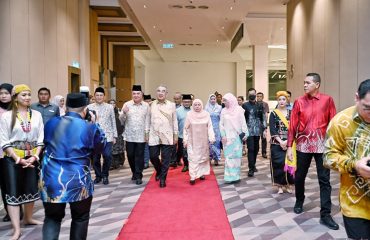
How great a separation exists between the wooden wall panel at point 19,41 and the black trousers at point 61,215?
166 inches

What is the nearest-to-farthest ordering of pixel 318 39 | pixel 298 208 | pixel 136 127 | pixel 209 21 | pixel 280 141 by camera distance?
pixel 298 208
pixel 280 141
pixel 136 127
pixel 318 39
pixel 209 21

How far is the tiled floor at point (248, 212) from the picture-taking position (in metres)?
3.68

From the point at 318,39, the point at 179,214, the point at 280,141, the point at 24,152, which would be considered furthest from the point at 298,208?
the point at 318,39

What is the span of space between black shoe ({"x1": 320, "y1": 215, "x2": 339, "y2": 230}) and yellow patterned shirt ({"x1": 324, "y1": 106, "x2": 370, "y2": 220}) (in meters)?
2.02

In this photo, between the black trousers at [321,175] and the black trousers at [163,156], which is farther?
the black trousers at [163,156]

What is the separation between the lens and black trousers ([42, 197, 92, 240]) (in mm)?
2654

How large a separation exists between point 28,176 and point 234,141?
328 centimetres

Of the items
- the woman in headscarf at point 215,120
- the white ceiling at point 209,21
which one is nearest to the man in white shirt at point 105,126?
the woman in headscarf at point 215,120

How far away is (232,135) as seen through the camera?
596 cm

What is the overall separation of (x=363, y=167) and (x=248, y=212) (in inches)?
115

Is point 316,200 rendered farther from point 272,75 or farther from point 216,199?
point 272,75

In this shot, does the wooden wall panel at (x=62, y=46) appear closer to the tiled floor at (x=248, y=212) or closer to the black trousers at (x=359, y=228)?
the tiled floor at (x=248, y=212)

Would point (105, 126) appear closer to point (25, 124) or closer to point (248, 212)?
point (25, 124)

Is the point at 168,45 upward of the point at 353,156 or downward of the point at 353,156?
upward
